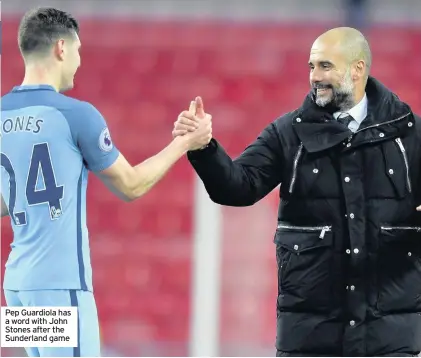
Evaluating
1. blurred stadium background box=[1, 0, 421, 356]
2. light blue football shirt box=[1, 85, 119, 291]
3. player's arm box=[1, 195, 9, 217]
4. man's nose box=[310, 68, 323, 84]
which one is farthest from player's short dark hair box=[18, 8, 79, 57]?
blurred stadium background box=[1, 0, 421, 356]

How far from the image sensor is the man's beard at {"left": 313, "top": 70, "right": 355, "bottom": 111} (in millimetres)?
3984

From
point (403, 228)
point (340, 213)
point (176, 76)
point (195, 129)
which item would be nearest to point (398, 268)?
A: point (403, 228)

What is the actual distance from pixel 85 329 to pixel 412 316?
1.18 metres

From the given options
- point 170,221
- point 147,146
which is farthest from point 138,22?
point 170,221

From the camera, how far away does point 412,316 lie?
3.92 metres

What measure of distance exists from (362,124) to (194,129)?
61 centimetres

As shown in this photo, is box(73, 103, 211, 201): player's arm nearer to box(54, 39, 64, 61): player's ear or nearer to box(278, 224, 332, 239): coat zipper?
box(54, 39, 64, 61): player's ear

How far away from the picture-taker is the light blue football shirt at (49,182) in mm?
3629

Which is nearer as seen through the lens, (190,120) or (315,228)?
(315,228)

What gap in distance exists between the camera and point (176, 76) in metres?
9.77

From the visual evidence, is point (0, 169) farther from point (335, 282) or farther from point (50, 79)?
point (335, 282)

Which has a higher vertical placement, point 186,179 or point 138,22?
point 138,22

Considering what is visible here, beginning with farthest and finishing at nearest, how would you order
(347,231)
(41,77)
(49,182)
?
(347,231) → (41,77) → (49,182)

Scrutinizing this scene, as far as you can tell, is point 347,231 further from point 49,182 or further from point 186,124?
point 49,182
